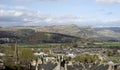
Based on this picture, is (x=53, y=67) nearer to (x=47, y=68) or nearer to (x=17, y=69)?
(x=47, y=68)

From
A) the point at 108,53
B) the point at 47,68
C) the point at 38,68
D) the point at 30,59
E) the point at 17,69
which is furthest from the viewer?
the point at 108,53

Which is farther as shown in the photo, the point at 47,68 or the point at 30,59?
the point at 30,59

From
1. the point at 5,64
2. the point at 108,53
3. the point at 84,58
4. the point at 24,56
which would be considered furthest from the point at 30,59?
the point at 108,53

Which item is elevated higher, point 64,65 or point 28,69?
point 64,65

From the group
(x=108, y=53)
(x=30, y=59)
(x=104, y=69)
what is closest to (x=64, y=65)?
(x=104, y=69)

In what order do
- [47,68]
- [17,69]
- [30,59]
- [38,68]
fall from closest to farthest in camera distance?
1. [47,68]
2. [38,68]
3. [17,69]
4. [30,59]

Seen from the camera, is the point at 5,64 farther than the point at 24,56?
No

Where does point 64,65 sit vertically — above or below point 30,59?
above

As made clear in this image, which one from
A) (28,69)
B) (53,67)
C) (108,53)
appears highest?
(53,67)

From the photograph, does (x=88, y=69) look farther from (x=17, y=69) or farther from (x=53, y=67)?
(x=17, y=69)
